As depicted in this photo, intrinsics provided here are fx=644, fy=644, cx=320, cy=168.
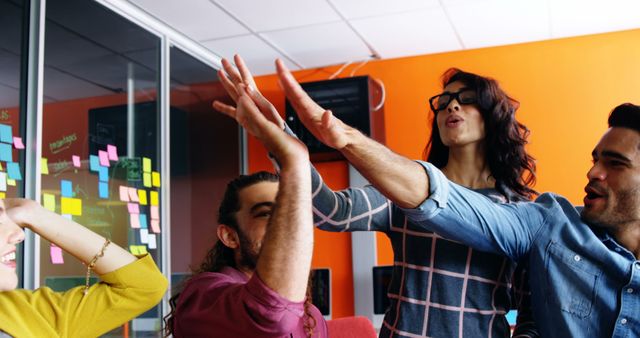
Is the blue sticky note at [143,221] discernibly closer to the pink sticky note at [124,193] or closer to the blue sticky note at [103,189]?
the pink sticky note at [124,193]

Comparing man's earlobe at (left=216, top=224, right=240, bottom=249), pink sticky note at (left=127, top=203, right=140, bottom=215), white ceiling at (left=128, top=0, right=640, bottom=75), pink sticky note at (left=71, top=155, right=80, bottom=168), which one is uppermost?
white ceiling at (left=128, top=0, right=640, bottom=75)

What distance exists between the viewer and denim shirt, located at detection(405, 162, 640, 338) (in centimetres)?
134

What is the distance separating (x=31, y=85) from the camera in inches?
116

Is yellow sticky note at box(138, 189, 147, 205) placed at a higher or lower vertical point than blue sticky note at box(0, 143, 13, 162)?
lower

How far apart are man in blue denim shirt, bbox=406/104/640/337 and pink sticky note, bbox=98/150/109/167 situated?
2561mm

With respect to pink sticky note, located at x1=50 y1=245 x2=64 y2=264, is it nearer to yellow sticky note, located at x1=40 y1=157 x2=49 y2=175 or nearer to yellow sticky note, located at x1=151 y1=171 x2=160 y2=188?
yellow sticky note, located at x1=40 y1=157 x2=49 y2=175

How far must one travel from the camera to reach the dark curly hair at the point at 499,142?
5.66 ft

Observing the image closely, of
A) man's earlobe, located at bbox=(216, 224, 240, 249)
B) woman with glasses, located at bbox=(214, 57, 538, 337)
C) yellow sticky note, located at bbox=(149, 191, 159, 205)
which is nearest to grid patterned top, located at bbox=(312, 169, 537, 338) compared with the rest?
woman with glasses, located at bbox=(214, 57, 538, 337)

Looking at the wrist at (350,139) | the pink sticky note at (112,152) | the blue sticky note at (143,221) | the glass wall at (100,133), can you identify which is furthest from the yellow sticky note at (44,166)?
the wrist at (350,139)

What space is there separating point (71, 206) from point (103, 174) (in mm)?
339

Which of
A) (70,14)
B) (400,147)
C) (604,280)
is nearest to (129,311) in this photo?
(604,280)

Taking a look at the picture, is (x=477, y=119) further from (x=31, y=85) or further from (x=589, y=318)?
(x=31, y=85)

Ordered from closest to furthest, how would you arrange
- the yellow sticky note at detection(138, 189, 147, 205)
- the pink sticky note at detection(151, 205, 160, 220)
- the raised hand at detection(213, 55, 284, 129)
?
the raised hand at detection(213, 55, 284, 129)
the yellow sticky note at detection(138, 189, 147, 205)
the pink sticky note at detection(151, 205, 160, 220)

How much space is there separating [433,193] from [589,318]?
0.49 m
